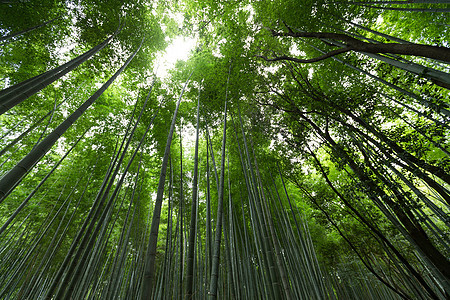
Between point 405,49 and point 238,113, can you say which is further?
point 238,113

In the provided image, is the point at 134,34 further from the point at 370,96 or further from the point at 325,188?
the point at 325,188

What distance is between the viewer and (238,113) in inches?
174

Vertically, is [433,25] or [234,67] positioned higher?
[234,67]

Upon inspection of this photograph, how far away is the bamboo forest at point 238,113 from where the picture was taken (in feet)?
7.37

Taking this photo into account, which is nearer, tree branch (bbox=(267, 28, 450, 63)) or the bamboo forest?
tree branch (bbox=(267, 28, 450, 63))

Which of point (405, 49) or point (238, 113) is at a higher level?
point (238, 113)

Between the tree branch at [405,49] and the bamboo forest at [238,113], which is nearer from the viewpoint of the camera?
the tree branch at [405,49]

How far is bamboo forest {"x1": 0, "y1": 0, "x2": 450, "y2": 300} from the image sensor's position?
2246 mm

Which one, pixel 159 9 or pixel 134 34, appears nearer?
pixel 134 34

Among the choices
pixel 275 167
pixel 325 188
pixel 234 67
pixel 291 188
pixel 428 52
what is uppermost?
pixel 234 67

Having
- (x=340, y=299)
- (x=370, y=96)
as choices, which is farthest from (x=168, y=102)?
(x=340, y=299)

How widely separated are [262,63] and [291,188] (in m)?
5.29

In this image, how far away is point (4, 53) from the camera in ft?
13.7

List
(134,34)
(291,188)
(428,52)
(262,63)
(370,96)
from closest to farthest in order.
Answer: (428,52), (370,96), (134,34), (262,63), (291,188)
